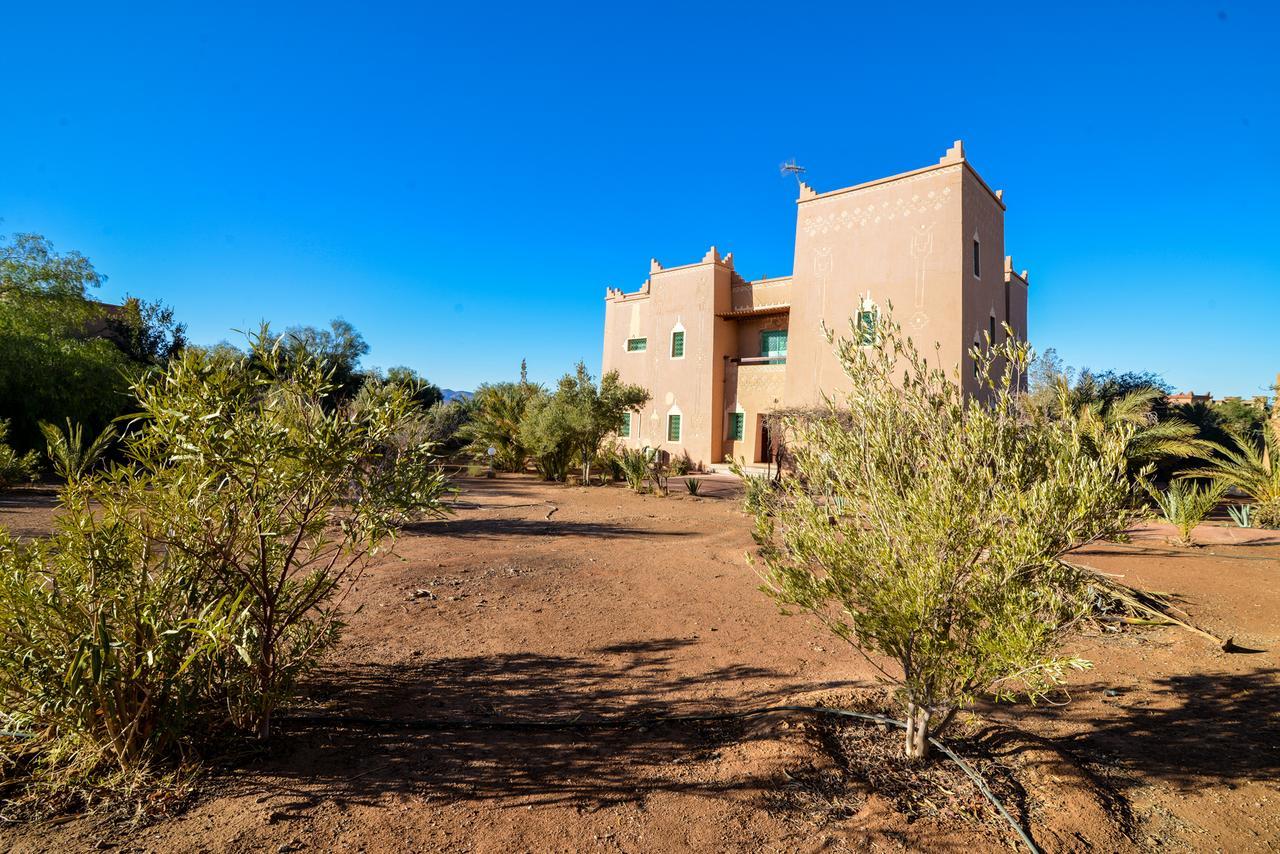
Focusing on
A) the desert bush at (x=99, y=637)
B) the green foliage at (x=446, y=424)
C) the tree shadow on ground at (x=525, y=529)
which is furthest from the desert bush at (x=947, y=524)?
the green foliage at (x=446, y=424)

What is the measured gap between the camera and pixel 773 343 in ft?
76.5

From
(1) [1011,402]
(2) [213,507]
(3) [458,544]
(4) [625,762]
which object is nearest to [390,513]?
(2) [213,507]

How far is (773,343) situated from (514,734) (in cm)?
2108

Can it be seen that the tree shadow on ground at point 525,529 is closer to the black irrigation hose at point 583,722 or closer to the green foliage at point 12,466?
the black irrigation hose at point 583,722

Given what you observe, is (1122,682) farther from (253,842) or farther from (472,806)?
(253,842)

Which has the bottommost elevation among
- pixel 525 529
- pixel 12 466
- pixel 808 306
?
pixel 525 529

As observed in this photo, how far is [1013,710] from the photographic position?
4254 mm

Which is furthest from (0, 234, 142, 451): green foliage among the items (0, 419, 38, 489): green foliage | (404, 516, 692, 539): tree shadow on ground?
(404, 516, 692, 539): tree shadow on ground

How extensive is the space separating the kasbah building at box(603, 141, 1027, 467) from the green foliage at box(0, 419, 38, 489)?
16.2m

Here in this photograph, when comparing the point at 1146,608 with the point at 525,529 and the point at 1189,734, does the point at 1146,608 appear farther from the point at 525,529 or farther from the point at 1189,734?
the point at 525,529

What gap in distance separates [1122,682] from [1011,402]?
3316 mm

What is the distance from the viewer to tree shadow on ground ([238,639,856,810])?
10.6 ft

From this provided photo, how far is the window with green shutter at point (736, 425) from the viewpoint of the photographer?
2316 cm

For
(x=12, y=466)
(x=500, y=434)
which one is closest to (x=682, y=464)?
(x=500, y=434)
